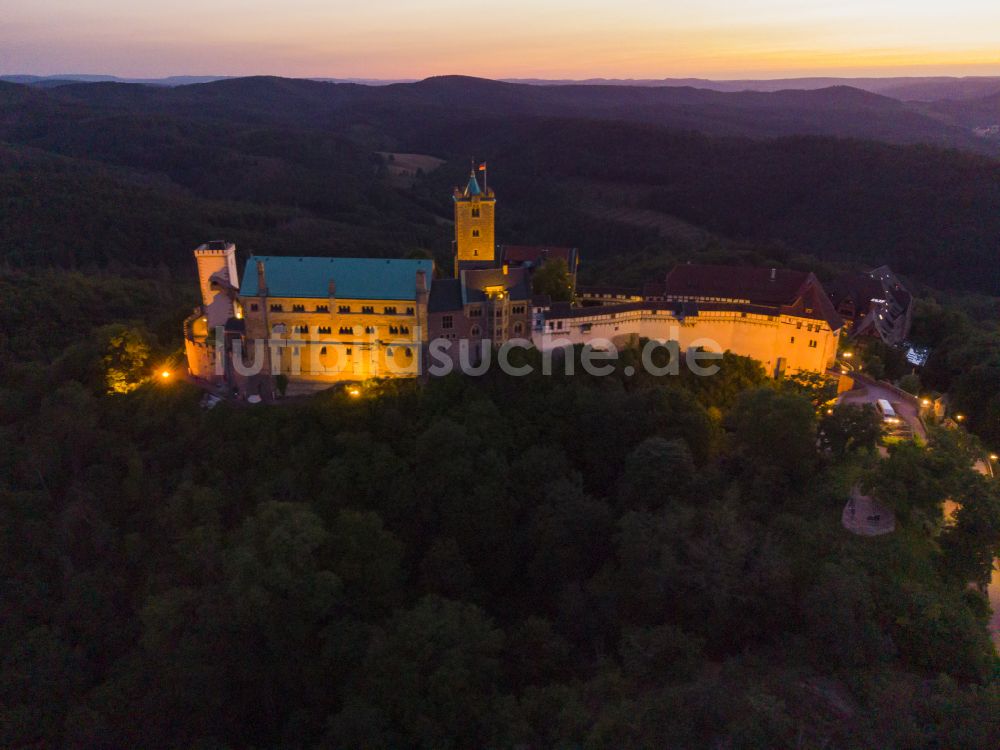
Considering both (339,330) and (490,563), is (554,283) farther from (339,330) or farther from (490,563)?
(490,563)

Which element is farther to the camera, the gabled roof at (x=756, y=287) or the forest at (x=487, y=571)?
the gabled roof at (x=756, y=287)

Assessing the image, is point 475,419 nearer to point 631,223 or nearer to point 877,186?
point 631,223

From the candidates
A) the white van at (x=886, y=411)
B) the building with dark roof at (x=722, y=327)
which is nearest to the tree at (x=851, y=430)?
the white van at (x=886, y=411)

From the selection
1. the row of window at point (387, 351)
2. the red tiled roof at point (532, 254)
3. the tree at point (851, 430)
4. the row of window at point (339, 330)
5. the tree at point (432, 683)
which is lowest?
the tree at point (432, 683)

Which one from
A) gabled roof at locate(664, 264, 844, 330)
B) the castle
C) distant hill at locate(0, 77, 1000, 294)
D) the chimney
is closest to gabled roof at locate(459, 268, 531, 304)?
the castle

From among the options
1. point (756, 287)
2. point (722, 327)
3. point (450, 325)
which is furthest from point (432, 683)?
point (756, 287)

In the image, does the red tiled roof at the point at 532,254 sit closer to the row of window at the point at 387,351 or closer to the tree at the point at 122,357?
the row of window at the point at 387,351

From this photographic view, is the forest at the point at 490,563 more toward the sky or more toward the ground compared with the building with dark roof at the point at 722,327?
more toward the ground
